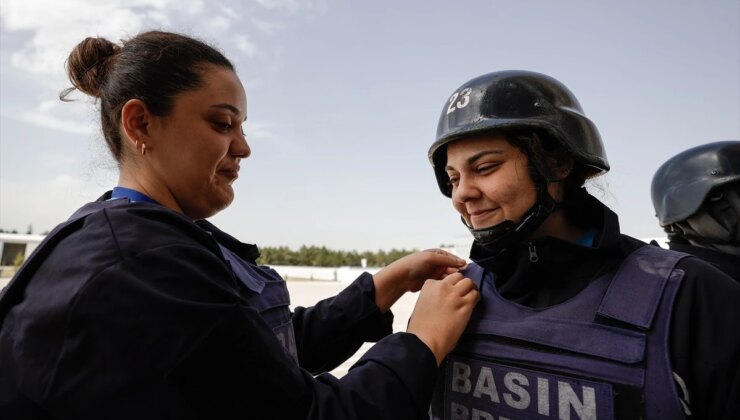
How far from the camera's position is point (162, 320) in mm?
981

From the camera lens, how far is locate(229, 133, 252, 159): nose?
167 cm

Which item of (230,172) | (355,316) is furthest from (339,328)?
(230,172)

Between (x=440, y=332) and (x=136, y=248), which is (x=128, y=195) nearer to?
(x=136, y=248)

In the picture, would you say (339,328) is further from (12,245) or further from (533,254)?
(12,245)

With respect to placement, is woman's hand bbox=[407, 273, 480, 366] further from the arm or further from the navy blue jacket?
the arm

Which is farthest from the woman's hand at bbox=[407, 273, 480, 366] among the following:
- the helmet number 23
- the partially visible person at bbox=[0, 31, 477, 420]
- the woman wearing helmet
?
the helmet number 23

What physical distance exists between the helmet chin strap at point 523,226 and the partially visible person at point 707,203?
1577mm

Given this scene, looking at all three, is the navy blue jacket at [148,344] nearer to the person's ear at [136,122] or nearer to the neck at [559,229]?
the person's ear at [136,122]

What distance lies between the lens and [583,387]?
1.43m

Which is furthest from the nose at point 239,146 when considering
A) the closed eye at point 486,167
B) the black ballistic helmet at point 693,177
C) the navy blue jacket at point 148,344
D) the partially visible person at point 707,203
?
the black ballistic helmet at point 693,177

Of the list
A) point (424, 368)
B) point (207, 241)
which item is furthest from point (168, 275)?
point (424, 368)

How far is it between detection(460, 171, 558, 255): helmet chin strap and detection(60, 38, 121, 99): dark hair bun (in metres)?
1.58

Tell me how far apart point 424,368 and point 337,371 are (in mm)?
5952

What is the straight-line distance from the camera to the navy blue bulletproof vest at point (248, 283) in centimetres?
113
